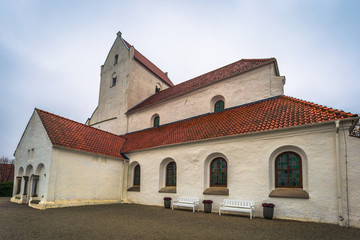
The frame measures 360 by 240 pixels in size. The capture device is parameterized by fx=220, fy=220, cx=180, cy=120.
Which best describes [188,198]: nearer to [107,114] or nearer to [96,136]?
[96,136]

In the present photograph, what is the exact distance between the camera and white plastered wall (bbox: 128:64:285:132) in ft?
48.4

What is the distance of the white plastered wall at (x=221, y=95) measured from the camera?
48.4 feet

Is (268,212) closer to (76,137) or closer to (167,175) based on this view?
(167,175)

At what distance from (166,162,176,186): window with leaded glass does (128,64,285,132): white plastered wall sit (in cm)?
512

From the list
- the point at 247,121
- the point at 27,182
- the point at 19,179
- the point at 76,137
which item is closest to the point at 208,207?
the point at 247,121

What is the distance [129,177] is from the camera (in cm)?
1686

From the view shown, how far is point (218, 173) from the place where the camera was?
1230 cm

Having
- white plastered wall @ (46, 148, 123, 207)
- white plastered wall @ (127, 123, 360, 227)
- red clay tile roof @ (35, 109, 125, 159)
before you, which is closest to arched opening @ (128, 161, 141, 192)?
white plastered wall @ (46, 148, 123, 207)

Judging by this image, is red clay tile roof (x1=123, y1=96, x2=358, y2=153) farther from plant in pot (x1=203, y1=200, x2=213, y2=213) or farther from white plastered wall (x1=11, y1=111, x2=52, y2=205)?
white plastered wall (x1=11, y1=111, x2=52, y2=205)

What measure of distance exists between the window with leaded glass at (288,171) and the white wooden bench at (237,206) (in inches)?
64.5

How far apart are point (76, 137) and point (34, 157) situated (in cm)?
292

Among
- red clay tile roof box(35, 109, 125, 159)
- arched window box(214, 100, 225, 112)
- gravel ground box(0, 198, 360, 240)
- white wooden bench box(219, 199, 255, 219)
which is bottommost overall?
gravel ground box(0, 198, 360, 240)

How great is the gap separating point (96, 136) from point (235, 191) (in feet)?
37.2

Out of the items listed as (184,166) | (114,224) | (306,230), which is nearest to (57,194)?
(114,224)
